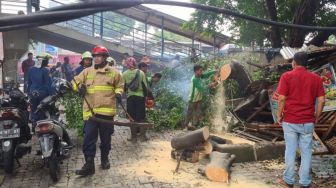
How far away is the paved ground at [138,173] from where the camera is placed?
19.3 feet

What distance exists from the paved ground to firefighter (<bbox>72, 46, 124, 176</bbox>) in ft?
1.28

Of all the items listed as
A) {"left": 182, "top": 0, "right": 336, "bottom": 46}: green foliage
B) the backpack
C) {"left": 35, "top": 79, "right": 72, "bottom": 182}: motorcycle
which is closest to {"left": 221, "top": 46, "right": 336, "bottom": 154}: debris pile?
the backpack

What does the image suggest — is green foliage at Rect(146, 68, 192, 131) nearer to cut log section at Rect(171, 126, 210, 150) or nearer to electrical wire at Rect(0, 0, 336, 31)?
cut log section at Rect(171, 126, 210, 150)

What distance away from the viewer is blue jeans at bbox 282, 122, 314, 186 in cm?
545

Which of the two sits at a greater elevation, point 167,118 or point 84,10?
point 84,10

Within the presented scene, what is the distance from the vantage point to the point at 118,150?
7961 mm

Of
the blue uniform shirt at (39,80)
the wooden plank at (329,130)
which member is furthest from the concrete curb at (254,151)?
the blue uniform shirt at (39,80)

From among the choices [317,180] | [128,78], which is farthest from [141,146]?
[317,180]

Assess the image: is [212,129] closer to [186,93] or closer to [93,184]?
[186,93]

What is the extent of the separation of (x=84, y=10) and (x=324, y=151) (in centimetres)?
634

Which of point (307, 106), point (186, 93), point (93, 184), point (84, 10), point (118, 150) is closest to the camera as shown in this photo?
point (84, 10)

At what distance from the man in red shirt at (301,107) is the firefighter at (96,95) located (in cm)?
267

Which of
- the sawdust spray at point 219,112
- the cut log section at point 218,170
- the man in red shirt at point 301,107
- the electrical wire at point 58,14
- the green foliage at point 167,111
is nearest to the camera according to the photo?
the electrical wire at point 58,14

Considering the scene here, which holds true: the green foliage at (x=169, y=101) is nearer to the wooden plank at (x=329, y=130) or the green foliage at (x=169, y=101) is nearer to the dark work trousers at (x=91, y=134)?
the dark work trousers at (x=91, y=134)
